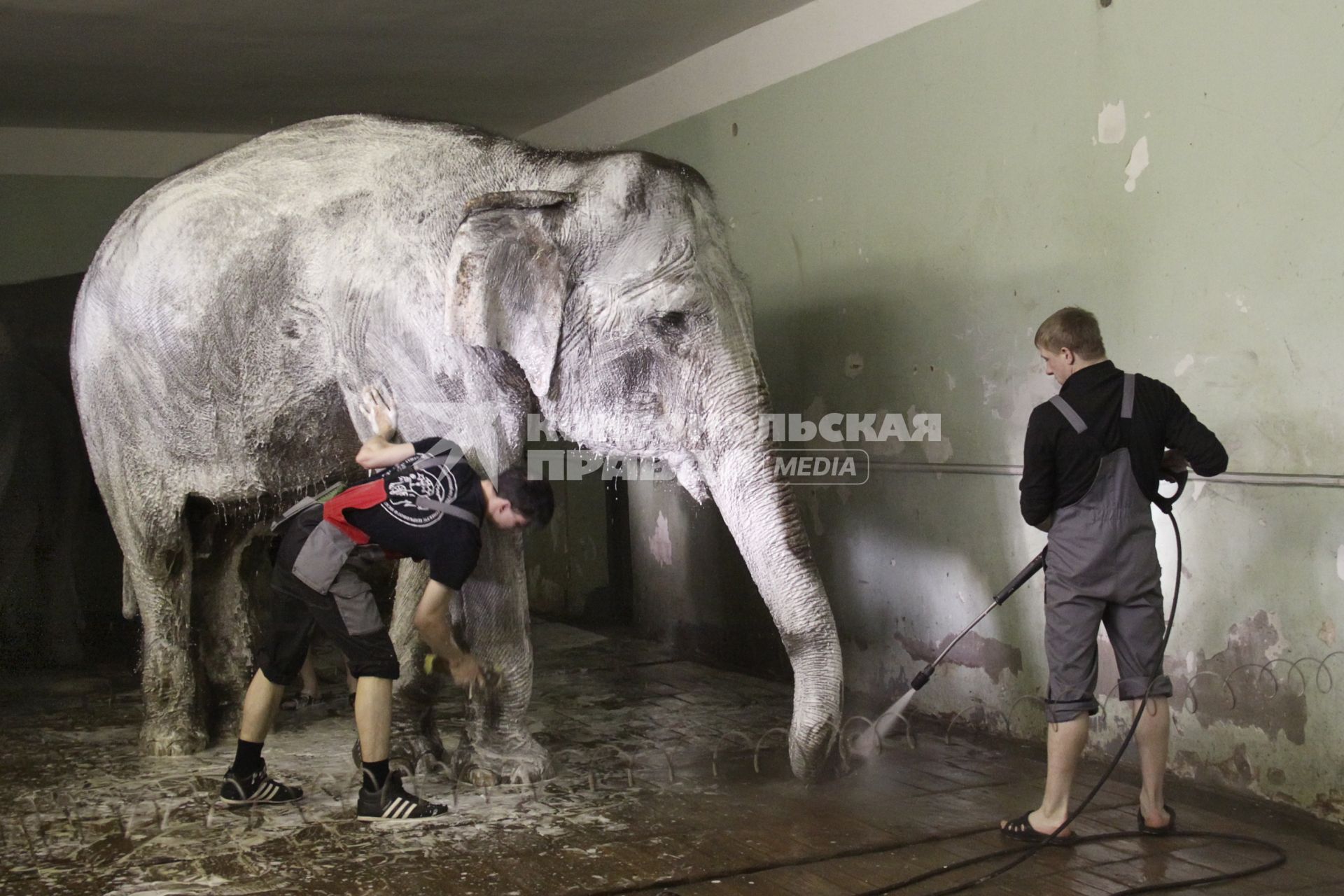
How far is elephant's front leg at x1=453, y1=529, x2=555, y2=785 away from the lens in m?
4.37

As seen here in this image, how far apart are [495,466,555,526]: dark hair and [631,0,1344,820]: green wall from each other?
→ 177cm

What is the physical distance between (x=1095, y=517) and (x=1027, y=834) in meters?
0.89

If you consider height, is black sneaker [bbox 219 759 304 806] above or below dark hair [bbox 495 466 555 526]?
below

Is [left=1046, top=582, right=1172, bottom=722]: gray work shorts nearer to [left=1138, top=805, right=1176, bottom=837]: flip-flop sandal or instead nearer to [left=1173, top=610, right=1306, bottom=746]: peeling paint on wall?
[left=1138, top=805, right=1176, bottom=837]: flip-flop sandal

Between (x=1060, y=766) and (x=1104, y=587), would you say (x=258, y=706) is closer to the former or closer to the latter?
(x=1060, y=766)

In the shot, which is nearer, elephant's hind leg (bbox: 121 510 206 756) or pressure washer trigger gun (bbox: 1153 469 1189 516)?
pressure washer trigger gun (bbox: 1153 469 1189 516)

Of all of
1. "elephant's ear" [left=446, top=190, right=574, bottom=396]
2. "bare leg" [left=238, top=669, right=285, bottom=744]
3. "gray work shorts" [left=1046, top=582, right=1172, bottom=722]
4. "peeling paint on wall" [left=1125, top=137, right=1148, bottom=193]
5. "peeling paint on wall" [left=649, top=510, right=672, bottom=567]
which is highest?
"peeling paint on wall" [left=1125, top=137, right=1148, bottom=193]

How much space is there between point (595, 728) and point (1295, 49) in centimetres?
333

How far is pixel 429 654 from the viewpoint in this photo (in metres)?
4.34

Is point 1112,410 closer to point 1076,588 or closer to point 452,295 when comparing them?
point 1076,588

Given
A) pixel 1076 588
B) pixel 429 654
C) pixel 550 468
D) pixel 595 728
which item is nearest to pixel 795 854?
pixel 1076 588

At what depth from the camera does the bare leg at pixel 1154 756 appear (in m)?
3.66

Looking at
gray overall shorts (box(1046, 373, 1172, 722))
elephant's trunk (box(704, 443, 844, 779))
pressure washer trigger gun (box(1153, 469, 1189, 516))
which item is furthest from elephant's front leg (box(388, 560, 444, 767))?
pressure washer trigger gun (box(1153, 469, 1189, 516))

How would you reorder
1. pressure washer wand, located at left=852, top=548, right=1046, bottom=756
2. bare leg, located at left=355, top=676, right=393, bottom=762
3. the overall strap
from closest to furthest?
1. the overall strap
2. bare leg, located at left=355, top=676, right=393, bottom=762
3. pressure washer wand, located at left=852, top=548, right=1046, bottom=756
